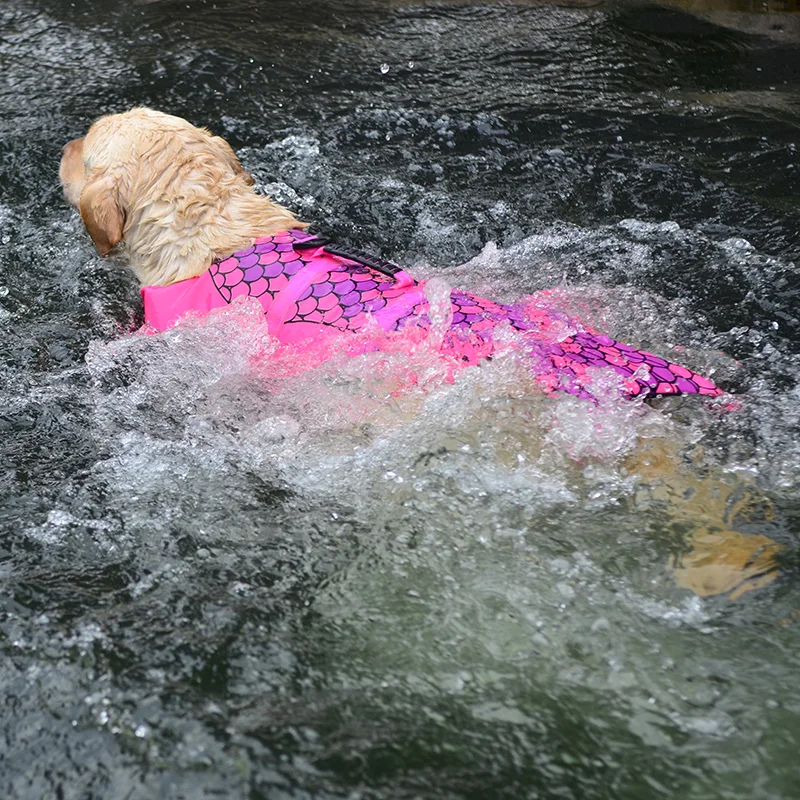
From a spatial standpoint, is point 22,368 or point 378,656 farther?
point 22,368

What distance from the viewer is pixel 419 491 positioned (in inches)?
126

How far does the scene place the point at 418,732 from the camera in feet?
7.82

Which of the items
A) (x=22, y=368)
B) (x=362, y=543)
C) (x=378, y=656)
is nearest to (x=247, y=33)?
(x=22, y=368)

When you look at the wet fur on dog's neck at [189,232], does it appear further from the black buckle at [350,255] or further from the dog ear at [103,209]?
the black buckle at [350,255]

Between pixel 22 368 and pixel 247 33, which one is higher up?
pixel 247 33

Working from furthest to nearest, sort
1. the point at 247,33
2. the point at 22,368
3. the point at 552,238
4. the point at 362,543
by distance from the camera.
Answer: the point at 247,33 < the point at 552,238 < the point at 22,368 < the point at 362,543

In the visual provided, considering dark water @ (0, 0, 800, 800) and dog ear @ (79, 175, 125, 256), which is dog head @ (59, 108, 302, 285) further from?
dark water @ (0, 0, 800, 800)

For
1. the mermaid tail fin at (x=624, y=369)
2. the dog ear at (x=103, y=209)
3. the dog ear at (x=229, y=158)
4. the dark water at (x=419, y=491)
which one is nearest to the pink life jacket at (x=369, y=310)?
the mermaid tail fin at (x=624, y=369)

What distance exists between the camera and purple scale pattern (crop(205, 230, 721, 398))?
11.1ft

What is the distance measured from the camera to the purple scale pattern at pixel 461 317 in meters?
3.38

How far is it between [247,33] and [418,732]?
596 cm

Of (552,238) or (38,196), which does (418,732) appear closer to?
(552,238)

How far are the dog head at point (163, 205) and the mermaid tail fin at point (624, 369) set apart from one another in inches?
58.4

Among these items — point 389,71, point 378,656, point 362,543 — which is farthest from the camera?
point 389,71
